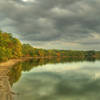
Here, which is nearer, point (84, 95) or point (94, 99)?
point (94, 99)

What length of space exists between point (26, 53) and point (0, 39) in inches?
5087

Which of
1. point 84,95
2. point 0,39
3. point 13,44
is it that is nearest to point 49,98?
point 84,95

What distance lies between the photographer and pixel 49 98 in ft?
70.3

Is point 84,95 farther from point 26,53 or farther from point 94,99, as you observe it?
point 26,53

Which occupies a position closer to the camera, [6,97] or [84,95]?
[6,97]

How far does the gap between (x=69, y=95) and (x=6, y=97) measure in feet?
35.6

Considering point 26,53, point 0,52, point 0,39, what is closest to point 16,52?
point 0,39

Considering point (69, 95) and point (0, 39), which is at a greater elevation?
point (0, 39)


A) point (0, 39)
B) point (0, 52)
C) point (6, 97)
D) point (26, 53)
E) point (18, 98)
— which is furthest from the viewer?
point (26, 53)

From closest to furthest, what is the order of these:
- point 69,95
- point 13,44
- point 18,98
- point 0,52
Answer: point 18,98 → point 69,95 → point 0,52 → point 13,44

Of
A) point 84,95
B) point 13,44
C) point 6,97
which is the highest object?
point 13,44

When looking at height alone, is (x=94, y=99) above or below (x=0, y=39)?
below

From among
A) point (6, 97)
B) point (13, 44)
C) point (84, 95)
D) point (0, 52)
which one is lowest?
point (84, 95)

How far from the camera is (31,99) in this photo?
2030 centimetres
